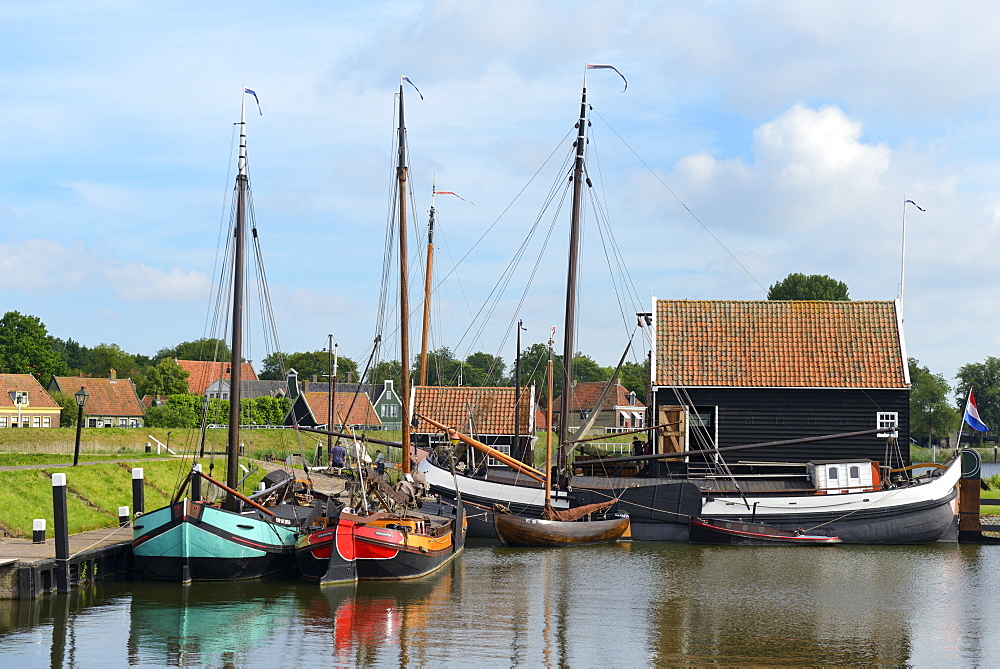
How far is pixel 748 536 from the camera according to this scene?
32062mm

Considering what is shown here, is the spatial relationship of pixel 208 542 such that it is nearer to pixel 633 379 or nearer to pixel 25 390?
pixel 25 390

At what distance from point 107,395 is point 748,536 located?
76.9m

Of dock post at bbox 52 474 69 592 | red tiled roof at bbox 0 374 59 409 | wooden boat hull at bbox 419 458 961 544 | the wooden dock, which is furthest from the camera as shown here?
red tiled roof at bbox 0 374 59 409

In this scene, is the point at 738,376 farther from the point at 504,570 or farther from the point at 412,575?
the point at 412,575

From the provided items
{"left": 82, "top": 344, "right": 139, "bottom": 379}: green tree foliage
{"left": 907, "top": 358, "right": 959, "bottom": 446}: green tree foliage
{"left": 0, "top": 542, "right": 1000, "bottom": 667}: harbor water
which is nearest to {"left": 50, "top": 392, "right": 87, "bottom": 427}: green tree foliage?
{"left": 82, "top": 344, "right": 139, "bottom": 379}: green tree foliage

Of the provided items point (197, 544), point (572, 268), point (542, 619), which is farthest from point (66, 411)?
point (542, 619)

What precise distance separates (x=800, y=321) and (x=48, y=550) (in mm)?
27360

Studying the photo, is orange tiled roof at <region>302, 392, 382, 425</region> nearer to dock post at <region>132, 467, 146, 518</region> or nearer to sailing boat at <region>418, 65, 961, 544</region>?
sailing boat at <region>418, 65, 961, 544</region>

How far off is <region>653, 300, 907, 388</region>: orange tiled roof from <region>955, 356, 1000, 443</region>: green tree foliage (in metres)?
97.8

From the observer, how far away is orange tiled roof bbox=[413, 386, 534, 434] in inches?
2035

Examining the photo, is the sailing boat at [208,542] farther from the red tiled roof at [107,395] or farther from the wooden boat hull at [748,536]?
the red tiled roof at [107,395]

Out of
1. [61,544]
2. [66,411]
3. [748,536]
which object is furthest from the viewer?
[66,411]

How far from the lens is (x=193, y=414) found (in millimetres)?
77312

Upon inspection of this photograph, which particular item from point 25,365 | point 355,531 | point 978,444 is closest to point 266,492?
point 355,531
